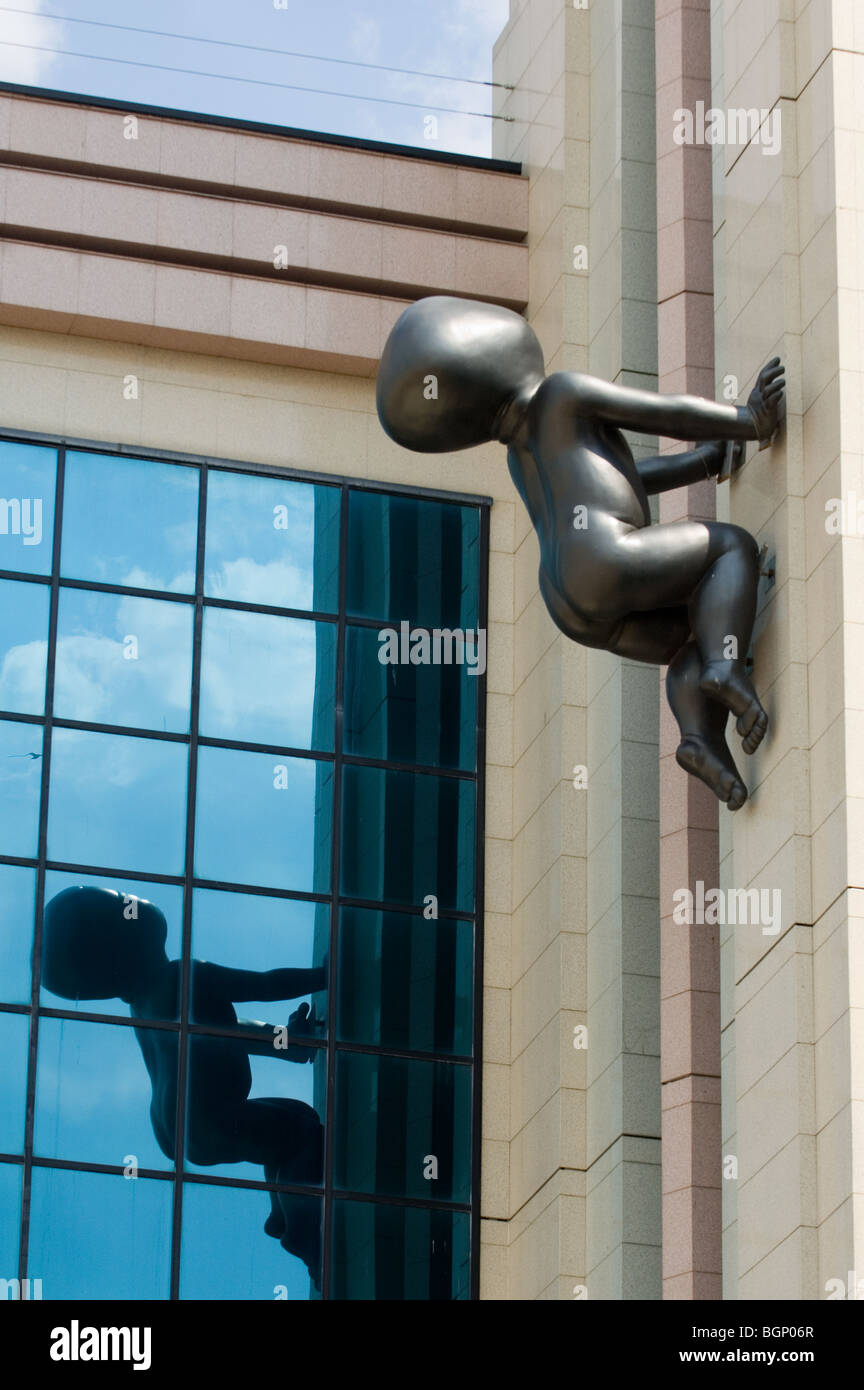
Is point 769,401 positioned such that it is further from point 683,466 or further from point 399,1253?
point 399,1253

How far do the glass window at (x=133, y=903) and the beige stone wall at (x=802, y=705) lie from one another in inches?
226

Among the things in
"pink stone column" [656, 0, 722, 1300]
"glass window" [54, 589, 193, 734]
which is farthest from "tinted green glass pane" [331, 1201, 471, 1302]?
"glass window" [54, 589, 193, 734]

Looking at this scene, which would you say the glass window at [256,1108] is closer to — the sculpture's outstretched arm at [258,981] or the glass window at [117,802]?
the sculpture's outstretched arm at [258,981]

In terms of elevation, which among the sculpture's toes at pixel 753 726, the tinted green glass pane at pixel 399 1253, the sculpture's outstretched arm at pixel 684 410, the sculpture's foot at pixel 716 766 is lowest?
the tinted green glass pane at pixel 399 1253

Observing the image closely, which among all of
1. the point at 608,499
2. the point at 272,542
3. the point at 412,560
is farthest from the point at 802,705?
the point at 272,542

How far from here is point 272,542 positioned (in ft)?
65.1

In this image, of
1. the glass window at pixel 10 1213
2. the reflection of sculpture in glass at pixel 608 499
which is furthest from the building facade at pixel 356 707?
the reflection of sculpture in glass at pixel 608 499

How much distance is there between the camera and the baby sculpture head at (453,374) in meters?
13.3

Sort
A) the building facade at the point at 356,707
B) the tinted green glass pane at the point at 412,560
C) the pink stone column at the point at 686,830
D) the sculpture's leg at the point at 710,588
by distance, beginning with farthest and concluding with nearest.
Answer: the tinted green glass pane at the point at 412,560, the building facade at the point at 356,707, the pink stone column at the point at 686,830, the sculpture's leg at the point at 710,588

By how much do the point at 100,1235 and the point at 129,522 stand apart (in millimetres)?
5442

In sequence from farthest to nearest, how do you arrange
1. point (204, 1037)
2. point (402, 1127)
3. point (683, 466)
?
point (402, 1127), point (204, 1037), point (683, 466)
